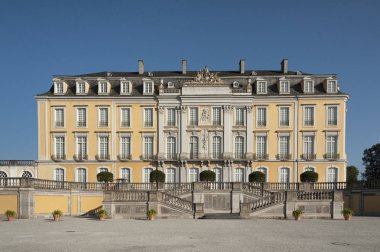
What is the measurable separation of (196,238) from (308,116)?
97.8 feet

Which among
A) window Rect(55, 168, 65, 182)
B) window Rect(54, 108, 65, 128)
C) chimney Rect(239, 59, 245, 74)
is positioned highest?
chimney Rect(239, 59, 245, 74)

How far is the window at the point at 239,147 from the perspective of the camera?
4131 centimetres

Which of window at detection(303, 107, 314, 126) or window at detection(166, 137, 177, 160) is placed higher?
window at detection(303, 107, 314, 126)

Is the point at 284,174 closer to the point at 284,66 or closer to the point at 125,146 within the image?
the point at 284,66

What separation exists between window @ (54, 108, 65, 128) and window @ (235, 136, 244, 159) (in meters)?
18.1

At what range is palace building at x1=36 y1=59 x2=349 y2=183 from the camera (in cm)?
4097

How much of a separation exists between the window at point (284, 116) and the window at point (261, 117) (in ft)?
5.45

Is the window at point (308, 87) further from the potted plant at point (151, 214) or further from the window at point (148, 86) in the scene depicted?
the potted plant at point (151, 214)

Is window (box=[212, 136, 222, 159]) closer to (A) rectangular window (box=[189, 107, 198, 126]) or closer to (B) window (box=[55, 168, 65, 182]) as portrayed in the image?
(A) rectangular window (box=[189, 107, 198, 126])

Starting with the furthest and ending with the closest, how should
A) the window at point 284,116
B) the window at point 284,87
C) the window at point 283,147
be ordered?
the window at point 284,87 < the window at point 284,116 < the window at point 283,147

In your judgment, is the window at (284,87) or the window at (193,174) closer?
the window at (193,174)

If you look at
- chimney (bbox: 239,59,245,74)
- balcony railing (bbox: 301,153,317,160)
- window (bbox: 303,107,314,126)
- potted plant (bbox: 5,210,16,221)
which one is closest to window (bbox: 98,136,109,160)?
chimney (bbox: 239,59,245,74)

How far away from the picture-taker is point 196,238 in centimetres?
1466

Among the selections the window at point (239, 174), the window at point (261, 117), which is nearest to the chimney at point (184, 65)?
the window at point (261, 117)
